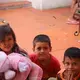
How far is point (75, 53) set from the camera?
1.23m

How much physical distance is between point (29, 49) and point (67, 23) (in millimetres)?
1165

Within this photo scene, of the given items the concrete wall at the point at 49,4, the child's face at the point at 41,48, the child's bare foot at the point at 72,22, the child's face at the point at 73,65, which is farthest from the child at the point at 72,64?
the concrete wall at the point at 49,4

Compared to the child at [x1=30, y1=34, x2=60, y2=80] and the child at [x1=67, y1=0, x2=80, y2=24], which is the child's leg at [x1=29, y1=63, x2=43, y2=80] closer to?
the child at [x1=30, y1=34, x2=60, y2=80]

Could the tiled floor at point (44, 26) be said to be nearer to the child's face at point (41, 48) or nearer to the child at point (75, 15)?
the child at point (75, 15)

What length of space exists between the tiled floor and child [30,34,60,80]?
65cm

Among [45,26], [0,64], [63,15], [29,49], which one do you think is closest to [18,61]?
[0,64]

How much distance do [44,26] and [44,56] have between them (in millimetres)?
1901

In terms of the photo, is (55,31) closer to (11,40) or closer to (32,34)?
(32,34)

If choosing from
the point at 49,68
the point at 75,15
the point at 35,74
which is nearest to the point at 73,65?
the point at 35,74

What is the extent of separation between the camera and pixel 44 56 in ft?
5.06

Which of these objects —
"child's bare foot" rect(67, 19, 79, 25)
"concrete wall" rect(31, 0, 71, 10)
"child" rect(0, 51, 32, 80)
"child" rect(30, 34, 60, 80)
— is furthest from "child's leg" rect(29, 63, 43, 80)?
"concrete wall" rect(31, 0, 71, 10)

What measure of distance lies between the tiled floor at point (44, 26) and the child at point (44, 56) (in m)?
0.65

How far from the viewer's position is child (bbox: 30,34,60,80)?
1.51m

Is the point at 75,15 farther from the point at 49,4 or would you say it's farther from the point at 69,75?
the point at 69,75
